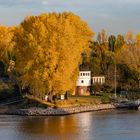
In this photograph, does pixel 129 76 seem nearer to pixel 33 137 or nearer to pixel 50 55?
pixel 50 55

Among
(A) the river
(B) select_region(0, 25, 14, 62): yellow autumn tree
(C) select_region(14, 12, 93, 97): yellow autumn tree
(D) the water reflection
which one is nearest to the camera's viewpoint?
(A) the river

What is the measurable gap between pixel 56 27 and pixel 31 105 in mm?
9412

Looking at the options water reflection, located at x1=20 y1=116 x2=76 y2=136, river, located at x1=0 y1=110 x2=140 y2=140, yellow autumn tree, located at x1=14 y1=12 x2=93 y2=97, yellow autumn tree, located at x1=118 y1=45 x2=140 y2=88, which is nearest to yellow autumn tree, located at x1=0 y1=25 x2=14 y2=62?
yellow autumn tree, located at x1=14 y1=12 x2=93 y2=97

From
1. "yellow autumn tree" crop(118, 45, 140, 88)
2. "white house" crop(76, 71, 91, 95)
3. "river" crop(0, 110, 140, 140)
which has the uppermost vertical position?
"yellow autumn tree" crop(118, 45, 140, 88)

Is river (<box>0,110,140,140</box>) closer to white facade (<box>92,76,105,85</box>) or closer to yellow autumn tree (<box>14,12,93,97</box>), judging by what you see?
yellow autumn tree (<box>14,12,93,97</box>)

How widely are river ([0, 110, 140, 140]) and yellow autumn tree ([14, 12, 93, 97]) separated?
5048 millimetres

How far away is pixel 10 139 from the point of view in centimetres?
4878

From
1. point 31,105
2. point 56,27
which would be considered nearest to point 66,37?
point 56,27

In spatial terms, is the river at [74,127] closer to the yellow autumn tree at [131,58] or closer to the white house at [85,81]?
the white house at [85,81]

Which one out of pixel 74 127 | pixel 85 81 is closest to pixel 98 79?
pixel 85 81

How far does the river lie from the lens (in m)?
50.3

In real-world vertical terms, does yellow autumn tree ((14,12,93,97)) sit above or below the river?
above

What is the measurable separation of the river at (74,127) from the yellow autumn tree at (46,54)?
5048 mm

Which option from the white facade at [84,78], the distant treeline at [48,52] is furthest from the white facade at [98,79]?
the distant treeline at [48,52]
